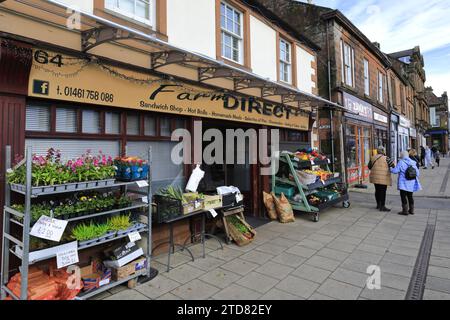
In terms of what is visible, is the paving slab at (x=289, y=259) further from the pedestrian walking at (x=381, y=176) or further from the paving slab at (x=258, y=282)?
the pedestrian walking at (x=381, y=176)

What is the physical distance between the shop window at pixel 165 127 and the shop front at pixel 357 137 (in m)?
8.45

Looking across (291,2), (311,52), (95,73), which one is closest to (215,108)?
(95,73)

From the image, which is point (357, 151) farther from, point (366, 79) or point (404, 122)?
point (404, 122)

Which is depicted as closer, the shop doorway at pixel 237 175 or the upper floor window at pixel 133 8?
the upper floor window at pixel 133 8

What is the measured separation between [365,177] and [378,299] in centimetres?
1186

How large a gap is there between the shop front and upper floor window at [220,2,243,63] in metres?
6.24

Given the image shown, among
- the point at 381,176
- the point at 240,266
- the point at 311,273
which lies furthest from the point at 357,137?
the point at 240,266

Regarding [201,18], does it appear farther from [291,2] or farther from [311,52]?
[291,2]

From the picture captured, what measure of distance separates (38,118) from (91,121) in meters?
0.67

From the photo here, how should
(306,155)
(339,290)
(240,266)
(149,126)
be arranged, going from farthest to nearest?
(306,155) → (149,126) → (240,266) → (339,290)

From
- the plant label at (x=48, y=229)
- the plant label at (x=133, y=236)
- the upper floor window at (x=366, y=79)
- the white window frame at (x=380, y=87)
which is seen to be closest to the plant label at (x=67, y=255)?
the plant label at (x=48, y=229)

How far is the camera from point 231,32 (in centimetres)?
647

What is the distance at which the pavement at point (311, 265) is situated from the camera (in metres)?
3.38

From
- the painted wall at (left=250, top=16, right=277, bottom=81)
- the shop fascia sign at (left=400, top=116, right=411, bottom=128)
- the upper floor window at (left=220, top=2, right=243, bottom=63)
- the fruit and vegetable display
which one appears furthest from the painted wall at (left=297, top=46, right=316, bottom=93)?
the shop fascia sign at (left=400, top=116, right=411, bottom=128)
